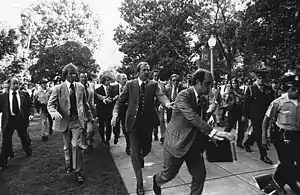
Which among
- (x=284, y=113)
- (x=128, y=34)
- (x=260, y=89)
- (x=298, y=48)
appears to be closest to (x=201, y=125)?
(x=284, y=113)

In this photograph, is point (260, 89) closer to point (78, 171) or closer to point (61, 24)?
point (78, 171)

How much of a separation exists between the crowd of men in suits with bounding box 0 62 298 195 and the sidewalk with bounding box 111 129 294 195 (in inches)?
11.3

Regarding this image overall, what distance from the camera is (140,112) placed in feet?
14.1

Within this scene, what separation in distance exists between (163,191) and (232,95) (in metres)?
4.28

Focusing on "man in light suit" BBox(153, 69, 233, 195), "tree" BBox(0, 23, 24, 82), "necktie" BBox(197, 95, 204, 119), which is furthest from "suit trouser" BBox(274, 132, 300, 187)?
"tree" BBox(0, 23, 24, 82)

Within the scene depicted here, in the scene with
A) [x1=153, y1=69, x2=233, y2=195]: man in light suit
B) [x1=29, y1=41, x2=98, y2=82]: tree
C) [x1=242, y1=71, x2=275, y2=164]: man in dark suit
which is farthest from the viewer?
[x1=29, y1=41, x2=98, y2=82]: tree

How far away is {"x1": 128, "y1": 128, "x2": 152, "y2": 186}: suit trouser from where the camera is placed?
4.14 meters

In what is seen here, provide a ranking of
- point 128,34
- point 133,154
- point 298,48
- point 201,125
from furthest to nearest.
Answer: point 128,34, point 298,48, point 133,154, point 201,125

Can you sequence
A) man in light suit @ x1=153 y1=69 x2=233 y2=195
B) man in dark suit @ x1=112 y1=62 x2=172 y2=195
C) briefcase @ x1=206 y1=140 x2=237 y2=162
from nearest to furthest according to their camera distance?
man in light suit @ x1=153 y1=69 x2=233 y2=195
briefcase @ x1=206 y1=140 x2=237 y2=162
man in dark suit @ x1=112 y1=62 x2=172 y2=195

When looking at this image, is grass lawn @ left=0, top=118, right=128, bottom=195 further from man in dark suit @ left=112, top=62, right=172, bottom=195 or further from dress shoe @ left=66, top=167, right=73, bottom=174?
man in dark suit @ left=112, top=62, right=172, bottom=195

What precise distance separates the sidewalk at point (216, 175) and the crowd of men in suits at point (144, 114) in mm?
286

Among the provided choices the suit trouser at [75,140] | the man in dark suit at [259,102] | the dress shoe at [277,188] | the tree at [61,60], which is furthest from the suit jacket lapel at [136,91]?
the tree at [61,60]

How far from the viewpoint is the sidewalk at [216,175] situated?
4.18 m

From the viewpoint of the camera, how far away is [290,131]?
12.0ft
